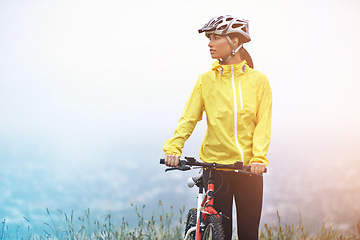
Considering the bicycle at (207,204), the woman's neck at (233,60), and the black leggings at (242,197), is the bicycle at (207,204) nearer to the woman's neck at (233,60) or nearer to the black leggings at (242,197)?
the black leggings at (242,197)

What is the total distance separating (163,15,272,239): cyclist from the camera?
15.0 ft

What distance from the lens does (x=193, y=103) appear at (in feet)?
15.7

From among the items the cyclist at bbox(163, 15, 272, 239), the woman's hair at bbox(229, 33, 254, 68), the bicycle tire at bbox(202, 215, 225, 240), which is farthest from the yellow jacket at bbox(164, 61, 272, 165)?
Result: the bicycle tire at bbox(202, 215, 225, 240)

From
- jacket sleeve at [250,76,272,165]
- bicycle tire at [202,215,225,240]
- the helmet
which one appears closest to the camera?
bicycle tire at [202,215,225,240]

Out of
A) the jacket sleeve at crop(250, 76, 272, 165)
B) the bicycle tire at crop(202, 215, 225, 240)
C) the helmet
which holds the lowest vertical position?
the bicycle tire at crop(202, 215, 225, 240)

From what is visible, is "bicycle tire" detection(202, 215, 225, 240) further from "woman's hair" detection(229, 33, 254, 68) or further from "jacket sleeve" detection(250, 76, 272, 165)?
"woman's hair" detection(229, 33, 254, 68)

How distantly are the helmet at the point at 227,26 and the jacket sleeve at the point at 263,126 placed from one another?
19.2 inches

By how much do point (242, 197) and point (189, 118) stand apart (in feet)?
2.81

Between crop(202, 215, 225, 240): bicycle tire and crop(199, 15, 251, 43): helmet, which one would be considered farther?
crop(199, 15, 251, 43): helmet

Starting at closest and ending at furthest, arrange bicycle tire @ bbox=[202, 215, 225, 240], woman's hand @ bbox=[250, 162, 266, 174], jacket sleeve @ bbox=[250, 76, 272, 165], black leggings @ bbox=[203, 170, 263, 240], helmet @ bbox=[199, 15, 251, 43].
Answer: bicycle tire @ bbox=[202, 215, 225, 240]
woman's hand @ bbox=[250, 162, 266, 174]
jacket sleeve @ bbox=[250, 76, 272, 165]
black leggings @ bbox=[203, 170, 263, 240]
helmet @ bbox=[199, 15, 251, 43]

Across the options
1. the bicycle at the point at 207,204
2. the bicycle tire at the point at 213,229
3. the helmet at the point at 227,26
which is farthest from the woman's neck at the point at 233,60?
the bicycle tire at the point at 213,229

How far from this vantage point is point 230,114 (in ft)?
15.2

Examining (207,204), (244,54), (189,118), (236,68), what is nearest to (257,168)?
(207,204)

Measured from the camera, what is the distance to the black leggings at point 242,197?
4.57 meters
